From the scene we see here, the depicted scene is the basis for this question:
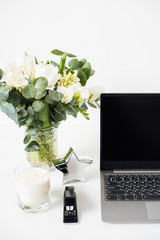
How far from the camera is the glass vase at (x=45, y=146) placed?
1050mm

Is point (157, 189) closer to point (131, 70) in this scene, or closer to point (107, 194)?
point (107, 194)

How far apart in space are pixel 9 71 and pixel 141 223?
1.94 ft

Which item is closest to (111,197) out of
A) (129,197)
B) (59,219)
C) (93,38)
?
(129,197)

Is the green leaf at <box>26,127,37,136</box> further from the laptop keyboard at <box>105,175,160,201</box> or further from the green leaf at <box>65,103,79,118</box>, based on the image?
the laptop keyboard at <box>105,175,160,201</box>

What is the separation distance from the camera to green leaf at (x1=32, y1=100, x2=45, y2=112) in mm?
891

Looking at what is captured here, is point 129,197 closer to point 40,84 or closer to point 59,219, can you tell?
point 59,219

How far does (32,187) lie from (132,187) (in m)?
0.32

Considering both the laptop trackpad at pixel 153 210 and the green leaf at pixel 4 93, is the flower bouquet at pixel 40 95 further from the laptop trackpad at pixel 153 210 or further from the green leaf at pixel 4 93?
the laptop trackpad at pixel 153 210

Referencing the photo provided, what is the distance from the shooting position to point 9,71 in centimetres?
92

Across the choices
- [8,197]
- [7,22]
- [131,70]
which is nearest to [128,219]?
[8,197]

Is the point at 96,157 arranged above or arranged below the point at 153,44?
below

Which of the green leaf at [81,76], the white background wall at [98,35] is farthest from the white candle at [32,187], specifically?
the white background wall at [98,35]

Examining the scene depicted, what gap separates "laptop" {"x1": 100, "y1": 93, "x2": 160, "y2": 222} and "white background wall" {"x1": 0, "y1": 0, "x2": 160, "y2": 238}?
0.56 feet

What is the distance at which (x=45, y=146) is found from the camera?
1.07 meters
